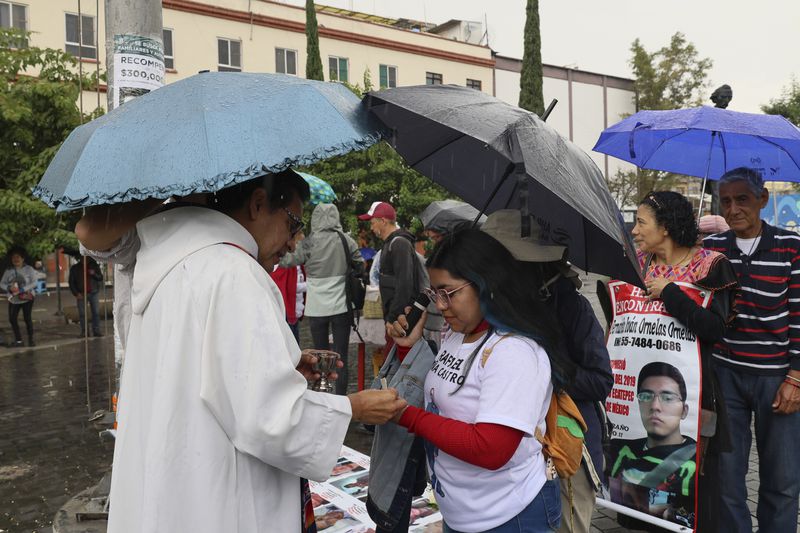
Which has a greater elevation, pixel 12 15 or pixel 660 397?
pixel 12 15

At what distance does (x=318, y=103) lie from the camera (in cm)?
174

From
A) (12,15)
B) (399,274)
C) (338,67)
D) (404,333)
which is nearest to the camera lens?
(404,333)

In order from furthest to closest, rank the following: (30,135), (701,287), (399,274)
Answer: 1. (30,135)
2. (399,274)
3. (701,287)

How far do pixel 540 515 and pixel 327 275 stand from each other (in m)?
4.68

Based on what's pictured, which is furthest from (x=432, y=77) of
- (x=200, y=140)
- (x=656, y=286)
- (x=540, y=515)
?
(x=200, y=140)

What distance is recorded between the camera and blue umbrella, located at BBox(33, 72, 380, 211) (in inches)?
61.0

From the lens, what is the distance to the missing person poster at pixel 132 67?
3.78m

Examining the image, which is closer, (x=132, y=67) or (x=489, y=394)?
(x=489, y=394)

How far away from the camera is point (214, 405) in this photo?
1539mm

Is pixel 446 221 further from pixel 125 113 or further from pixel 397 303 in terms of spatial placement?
pixel 125 113

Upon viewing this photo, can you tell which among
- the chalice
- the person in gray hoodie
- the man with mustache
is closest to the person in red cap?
the person in gray hoodie

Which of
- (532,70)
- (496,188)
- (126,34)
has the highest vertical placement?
(532,70)

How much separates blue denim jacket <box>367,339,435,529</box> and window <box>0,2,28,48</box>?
22.5m

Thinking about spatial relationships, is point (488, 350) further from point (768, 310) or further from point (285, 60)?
point (285, 60)
